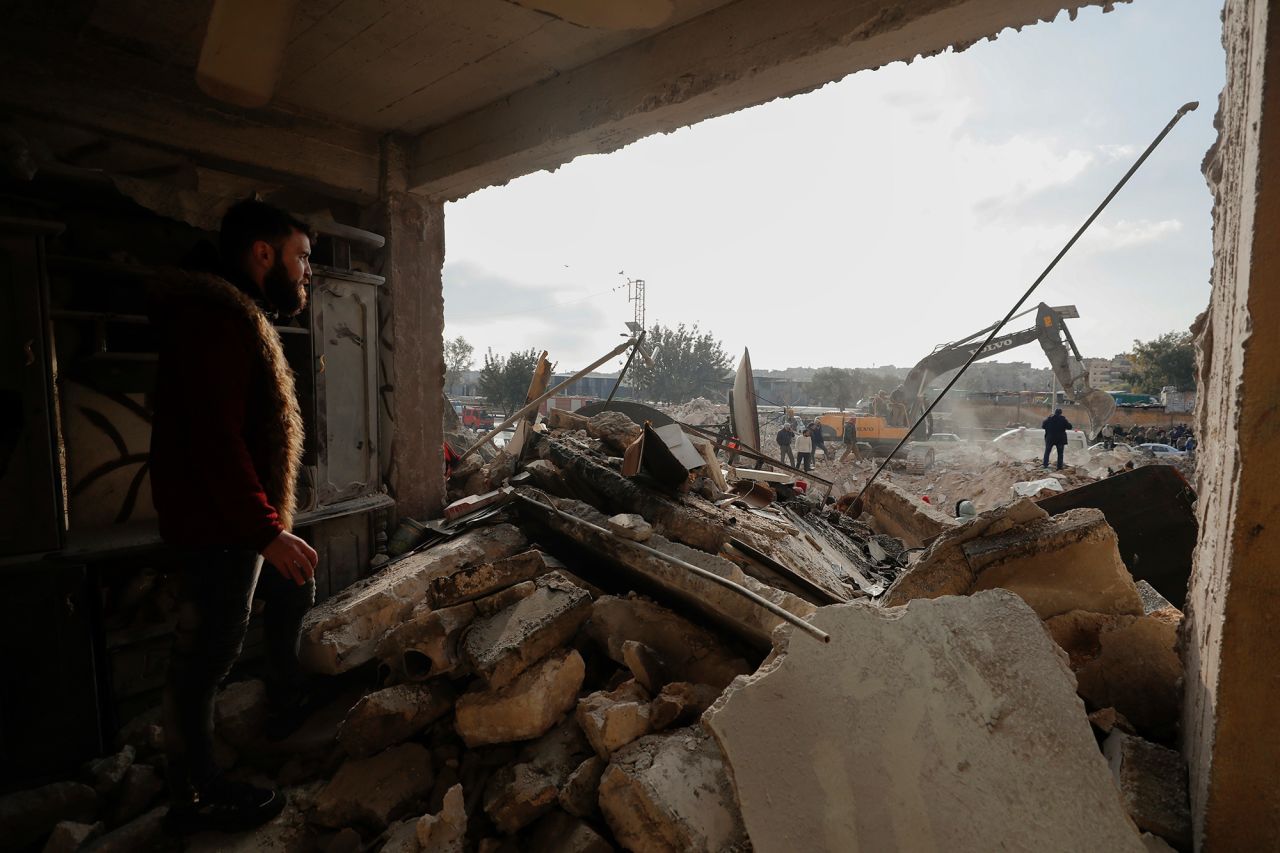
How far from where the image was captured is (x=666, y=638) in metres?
2.28

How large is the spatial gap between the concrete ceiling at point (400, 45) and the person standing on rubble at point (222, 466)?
118 cm

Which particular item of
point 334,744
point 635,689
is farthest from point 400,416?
point 635,689

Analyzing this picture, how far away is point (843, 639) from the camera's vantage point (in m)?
1.51

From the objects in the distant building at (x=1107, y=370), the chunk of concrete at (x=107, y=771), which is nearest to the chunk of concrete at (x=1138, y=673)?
the chunk of concrete at (x=107, y=771)

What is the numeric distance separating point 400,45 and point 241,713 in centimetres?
298

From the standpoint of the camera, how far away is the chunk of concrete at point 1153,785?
4.48ft

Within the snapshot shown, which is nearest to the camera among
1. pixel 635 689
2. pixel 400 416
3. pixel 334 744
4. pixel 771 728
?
pixel 771 728

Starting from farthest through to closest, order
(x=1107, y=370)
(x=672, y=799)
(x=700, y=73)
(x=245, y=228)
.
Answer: (x=1107, y=370) < (x=700, y=73) < (x=245, y=228) < (x=672, y=799)

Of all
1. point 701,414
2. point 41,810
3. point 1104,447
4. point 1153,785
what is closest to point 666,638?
point 1153,785

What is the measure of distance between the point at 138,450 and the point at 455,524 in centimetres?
161

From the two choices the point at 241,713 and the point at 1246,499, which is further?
the point at 241,713

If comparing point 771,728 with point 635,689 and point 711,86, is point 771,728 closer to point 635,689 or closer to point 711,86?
point 635,689

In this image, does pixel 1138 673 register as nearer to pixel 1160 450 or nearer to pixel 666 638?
pixel 666 638

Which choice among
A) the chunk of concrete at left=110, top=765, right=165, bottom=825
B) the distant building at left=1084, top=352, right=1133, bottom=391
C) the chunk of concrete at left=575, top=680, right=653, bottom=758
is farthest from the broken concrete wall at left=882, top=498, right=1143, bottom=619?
the distant building at left=1084, top=352, right=1133, bottom=391
